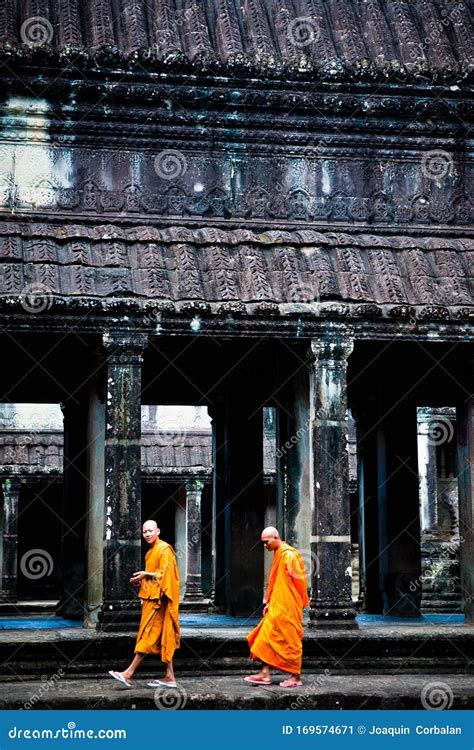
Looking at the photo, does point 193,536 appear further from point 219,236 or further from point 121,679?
point 121,679

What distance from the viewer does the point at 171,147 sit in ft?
48.4

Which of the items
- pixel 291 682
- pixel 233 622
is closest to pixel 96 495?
pixel 233 622

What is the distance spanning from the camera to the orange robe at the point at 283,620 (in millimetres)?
11672

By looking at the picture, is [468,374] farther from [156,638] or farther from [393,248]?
[156,638]

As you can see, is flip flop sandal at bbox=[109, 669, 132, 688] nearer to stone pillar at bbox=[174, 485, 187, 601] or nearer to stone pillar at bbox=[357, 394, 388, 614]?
stone pillar at bbox=[357, 394, 388, 614]

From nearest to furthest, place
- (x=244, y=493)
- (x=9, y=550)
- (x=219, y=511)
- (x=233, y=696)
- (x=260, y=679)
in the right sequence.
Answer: (x=233, y=696) < (x=260, y=679) < (x=244, y=493) < (x=219, y=511) < (x=9, y=550)

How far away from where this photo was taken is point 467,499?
14.0m

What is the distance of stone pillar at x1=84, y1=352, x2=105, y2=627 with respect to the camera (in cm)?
1359

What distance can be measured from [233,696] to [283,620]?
1044 mm

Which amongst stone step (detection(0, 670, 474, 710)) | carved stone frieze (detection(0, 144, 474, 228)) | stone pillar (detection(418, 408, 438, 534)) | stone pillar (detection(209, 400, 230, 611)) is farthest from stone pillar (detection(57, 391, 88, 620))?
stone pillar (detection(418, 408, 438, 534))

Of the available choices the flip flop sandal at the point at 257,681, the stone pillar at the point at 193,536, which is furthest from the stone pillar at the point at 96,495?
the stone pillar at the point at 193,536

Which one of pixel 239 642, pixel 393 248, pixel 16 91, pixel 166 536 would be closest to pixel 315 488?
pixel 239 642

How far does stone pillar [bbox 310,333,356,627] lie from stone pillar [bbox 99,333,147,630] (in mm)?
1913

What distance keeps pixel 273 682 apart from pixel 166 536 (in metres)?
15.6
